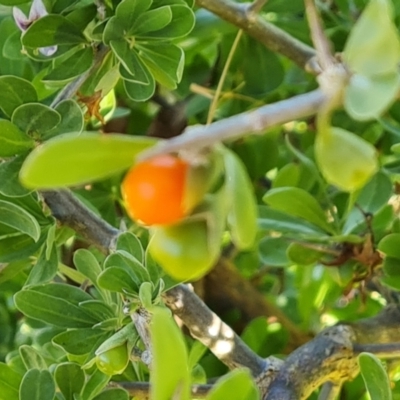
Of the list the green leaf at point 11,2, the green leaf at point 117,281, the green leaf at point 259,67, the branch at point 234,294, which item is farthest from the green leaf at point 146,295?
the branch at point 234,294

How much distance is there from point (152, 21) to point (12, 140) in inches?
5.5

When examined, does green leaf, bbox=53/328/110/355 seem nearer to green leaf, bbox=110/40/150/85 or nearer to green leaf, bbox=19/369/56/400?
green leaf, bbox=19/369/56/400

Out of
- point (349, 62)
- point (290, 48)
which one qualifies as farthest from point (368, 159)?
point (290, 48)

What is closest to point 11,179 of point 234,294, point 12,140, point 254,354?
point 12,140

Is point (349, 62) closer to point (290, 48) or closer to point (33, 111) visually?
point (33, 111)

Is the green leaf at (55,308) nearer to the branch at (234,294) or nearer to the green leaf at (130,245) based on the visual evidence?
the green leaf at (130,245)

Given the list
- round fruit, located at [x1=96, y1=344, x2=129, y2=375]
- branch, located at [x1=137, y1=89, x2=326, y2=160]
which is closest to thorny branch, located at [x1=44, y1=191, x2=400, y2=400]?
round fruit, located at [x1=96, y1=344, x2=129, y2=375]

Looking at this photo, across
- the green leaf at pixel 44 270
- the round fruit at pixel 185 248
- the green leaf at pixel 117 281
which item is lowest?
the green leaf at pixel 44 270

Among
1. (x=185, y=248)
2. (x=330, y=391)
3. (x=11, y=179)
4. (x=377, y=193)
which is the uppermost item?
(x=185, y=248)

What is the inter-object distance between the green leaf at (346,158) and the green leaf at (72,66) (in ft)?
1.09

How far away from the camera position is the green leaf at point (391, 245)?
554 millimetres

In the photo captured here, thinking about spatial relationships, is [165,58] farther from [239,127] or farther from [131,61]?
[239,127]

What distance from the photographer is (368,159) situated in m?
0.26

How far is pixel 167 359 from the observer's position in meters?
0.28
